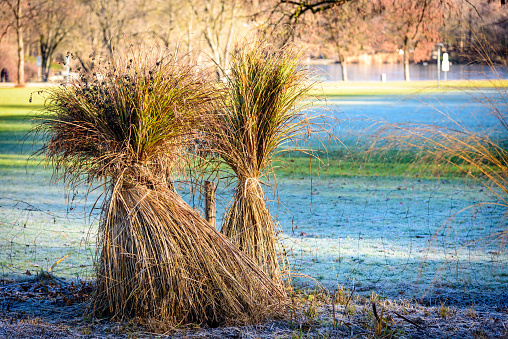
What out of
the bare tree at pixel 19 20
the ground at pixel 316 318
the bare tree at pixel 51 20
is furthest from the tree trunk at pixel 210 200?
the bare tree at pixel 19 20

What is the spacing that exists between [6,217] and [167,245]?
505cm

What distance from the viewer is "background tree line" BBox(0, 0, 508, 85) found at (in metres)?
5.96

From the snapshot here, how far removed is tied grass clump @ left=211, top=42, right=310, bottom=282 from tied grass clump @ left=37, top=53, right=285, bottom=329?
31 centimetres

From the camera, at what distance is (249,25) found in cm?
1187

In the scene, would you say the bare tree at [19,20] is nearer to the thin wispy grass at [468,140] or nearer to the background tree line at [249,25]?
the background tree line at [249,25]

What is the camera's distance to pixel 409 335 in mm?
3420

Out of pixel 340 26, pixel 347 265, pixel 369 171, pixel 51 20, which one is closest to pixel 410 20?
pixel 340 26

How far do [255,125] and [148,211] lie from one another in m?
1.02

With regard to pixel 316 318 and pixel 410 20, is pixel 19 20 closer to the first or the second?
pixel 410 20

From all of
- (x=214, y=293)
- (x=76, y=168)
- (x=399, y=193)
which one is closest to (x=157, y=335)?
(x=214, y=293)

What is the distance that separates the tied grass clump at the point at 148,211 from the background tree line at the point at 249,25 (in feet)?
1.12

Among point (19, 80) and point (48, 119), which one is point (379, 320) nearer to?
point (48, 119)

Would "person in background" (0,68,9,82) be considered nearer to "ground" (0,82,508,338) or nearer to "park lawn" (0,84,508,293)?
"park lawn" (0,84,508,293)

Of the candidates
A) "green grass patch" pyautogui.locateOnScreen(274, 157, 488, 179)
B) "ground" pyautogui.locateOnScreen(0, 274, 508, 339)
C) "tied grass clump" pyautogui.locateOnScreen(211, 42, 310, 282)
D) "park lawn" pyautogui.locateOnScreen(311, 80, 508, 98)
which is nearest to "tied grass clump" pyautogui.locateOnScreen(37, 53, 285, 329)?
"ground" pyautogui.locateOnScreen(0, 274, 508, 339)
